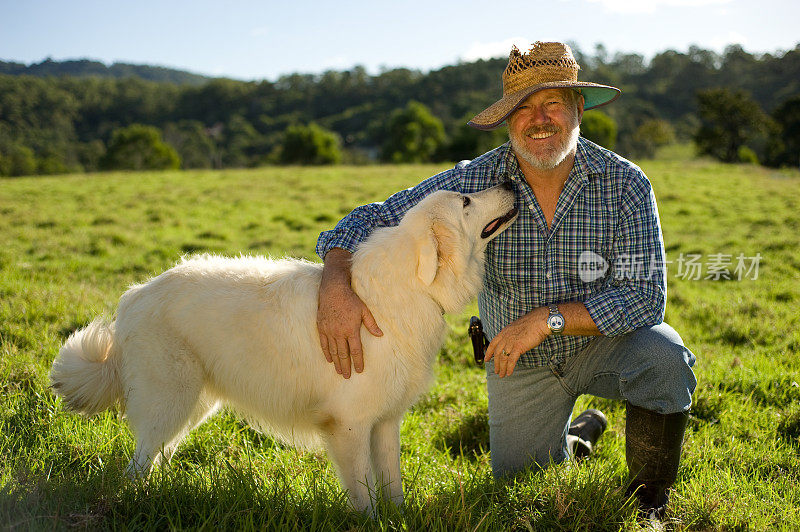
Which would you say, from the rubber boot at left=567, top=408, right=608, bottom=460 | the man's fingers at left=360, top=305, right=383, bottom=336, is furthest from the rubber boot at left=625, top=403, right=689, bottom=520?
the man's fingers at left=360, top=305, right=383, bottom=336

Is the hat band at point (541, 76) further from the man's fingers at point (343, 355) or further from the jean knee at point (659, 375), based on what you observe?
the man's fingers at point (343, 355)

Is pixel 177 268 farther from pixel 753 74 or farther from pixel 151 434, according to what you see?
pixel 753 74

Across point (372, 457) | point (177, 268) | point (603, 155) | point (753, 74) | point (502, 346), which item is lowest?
point (372, 457)

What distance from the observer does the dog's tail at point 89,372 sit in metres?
3.26

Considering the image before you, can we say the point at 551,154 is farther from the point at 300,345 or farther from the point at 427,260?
the point at 300,345

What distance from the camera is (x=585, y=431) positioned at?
3922mm

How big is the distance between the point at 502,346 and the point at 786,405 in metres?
2.73

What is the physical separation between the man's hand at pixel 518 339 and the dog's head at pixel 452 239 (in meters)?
0.31

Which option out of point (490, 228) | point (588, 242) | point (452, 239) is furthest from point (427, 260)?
point (588, 242)

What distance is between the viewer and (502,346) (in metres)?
3.15

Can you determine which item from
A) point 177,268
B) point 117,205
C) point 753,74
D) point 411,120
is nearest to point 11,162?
point 117,205

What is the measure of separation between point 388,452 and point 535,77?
94.9 inches

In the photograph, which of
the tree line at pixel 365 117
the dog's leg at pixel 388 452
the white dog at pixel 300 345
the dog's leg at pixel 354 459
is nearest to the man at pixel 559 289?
the white dog at pixel 300 345

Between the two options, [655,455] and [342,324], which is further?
[655,455]
